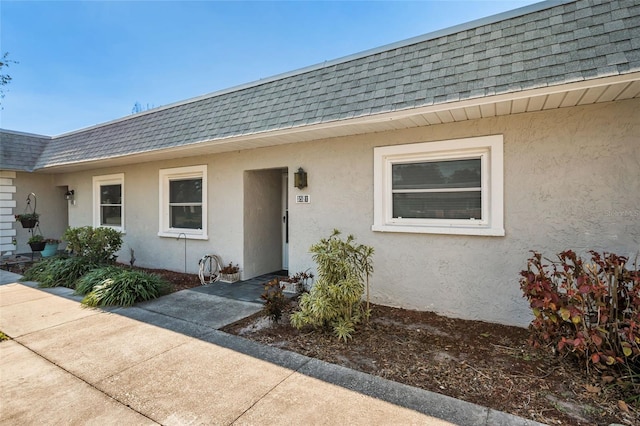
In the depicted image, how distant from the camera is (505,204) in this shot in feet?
13.9

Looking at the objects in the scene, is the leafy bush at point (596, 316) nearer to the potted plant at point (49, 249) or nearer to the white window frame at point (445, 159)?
the white window frame at point (445, 159)

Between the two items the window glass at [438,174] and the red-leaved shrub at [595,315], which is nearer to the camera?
the red-leaved shrub at [595,315]

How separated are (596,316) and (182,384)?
411cm

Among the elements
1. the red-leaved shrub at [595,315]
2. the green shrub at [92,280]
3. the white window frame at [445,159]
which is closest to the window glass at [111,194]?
the green shrub at [92,280]

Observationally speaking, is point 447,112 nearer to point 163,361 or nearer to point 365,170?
point 365,170

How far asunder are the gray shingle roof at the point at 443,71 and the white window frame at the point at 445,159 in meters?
0.89

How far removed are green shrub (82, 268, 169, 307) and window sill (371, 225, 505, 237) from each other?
430 centimetres

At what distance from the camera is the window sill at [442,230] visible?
4281 millimetres

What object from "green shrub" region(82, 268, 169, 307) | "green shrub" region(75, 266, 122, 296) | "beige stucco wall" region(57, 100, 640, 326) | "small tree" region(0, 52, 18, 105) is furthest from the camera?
"small tree" region(0, 52, 18, 105)

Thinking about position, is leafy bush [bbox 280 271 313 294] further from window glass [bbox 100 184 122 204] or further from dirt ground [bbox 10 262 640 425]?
window glass [bbox 100 184 122 204]

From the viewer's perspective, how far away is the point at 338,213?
5.54 meters

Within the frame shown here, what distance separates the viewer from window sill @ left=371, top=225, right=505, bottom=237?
169 inches

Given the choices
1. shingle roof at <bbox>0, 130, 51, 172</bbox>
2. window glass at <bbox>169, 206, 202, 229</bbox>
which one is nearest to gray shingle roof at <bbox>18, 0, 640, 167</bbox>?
window glass at <bbox>169, 206, 202, 229</bbox>

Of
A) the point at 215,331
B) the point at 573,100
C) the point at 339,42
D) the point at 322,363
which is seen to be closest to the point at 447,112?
the point at 573,100
